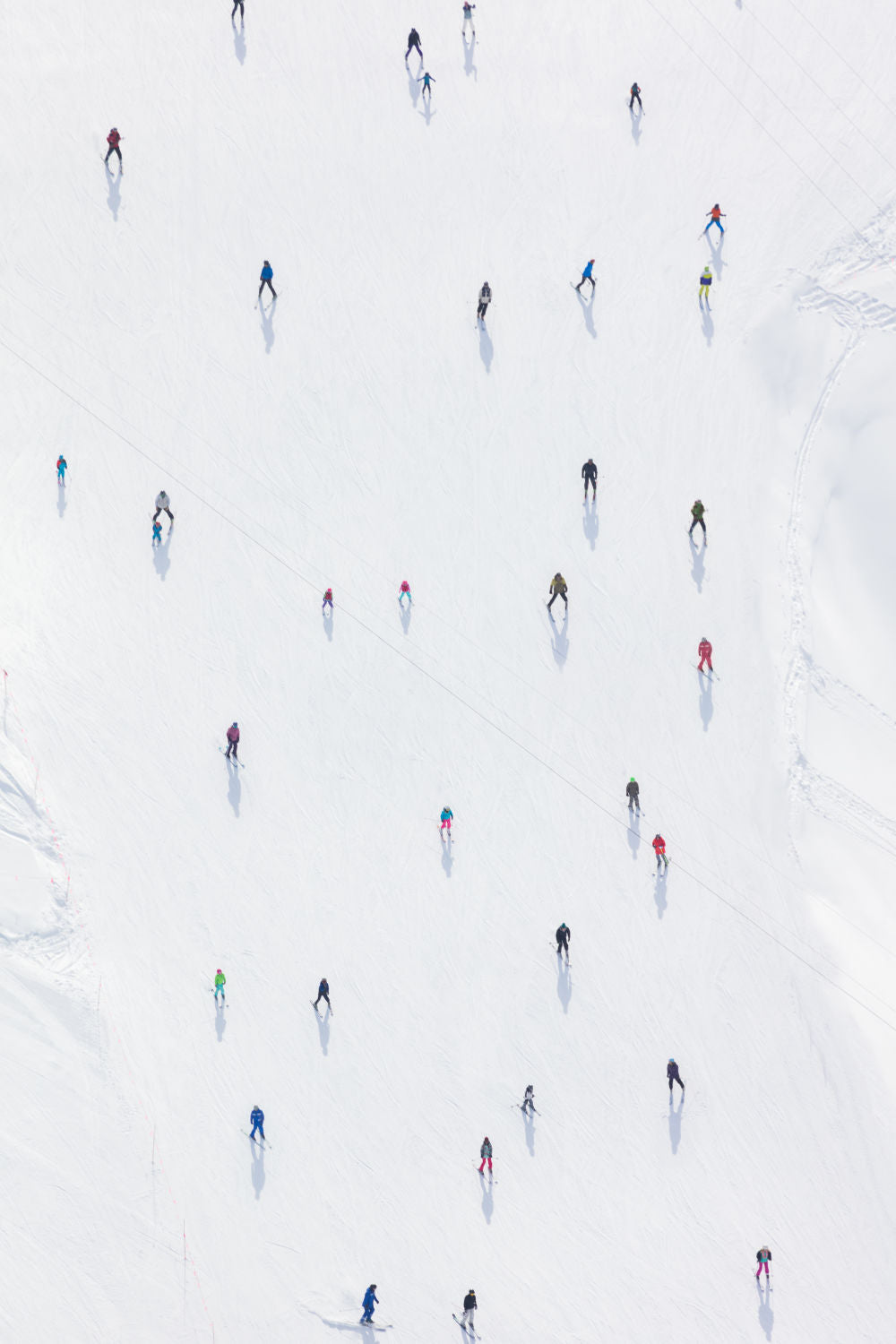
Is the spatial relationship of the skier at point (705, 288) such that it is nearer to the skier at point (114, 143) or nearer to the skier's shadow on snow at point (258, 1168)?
the skier at point (114, 143)

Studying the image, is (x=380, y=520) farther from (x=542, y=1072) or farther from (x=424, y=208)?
(x=542, y=1072)

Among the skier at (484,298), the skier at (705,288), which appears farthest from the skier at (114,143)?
the skier at (705,288)

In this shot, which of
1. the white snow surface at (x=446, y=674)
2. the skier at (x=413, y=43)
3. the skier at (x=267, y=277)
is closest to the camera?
the white snow surface at (x=446, y=674)

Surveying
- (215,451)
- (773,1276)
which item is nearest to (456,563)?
(215,451)

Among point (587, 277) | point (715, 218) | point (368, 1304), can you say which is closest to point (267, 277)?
point (587, 277)

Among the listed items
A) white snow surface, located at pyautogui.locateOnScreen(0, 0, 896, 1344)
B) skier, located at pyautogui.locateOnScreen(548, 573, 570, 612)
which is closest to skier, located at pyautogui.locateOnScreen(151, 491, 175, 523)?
white snow surface, located at pyautogui.locateOnScreen(0, 0, 896, 1344)

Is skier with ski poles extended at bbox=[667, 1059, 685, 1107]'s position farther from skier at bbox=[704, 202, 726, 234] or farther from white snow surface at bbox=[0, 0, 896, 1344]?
skier at bbox=[704, 202, 726, 234]
